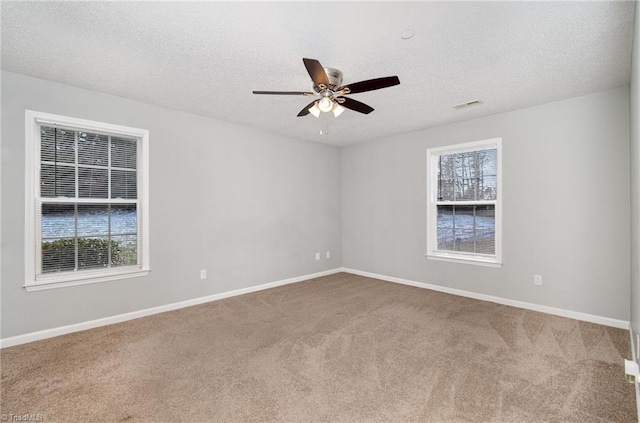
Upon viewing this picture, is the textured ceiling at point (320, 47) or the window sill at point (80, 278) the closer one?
the textured ceiling at point (320, 47)

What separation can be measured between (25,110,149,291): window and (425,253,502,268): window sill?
4103 millimetres

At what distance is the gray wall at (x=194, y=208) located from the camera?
9.53 ft

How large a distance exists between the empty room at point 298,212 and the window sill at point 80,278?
22 mm

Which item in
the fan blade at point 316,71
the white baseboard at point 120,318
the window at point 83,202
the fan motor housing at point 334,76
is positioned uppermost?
the fan motor housing at point 334,76

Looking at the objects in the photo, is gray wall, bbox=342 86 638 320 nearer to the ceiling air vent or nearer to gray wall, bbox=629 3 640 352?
Result: the ceiling air vent

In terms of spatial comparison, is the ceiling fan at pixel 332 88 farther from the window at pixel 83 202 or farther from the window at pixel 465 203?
the window at pixel 465 203

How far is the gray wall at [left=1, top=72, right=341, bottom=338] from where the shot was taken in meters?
2.90

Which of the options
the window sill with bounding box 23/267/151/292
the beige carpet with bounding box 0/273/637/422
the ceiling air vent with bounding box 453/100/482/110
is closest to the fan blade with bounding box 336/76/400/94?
the ceiling air vent with bounding box 453/100/482/110

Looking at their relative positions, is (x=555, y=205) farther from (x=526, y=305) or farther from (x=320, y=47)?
(x=320, y=47)

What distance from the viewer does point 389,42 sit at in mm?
2348

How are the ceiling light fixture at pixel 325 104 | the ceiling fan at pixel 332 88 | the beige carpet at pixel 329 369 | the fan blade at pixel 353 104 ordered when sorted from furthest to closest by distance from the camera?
the fan blade at pixel 353 104
the ceiling light fixture at pixel 325 104
the ceiling fan at pixel 332 88
the beige carpet at pixel 329 369

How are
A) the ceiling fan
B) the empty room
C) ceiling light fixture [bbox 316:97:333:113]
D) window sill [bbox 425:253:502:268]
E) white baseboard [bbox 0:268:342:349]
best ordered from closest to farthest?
the empty room
the ceiling fan
ceiling light fixture [bbox 316:97:333:113]
white baseboard [bbox 0:268:342:349]
window sill [bbox 425:253:502:268]

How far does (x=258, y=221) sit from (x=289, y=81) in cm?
244

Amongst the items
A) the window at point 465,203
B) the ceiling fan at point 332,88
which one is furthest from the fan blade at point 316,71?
the window at point 465,203
